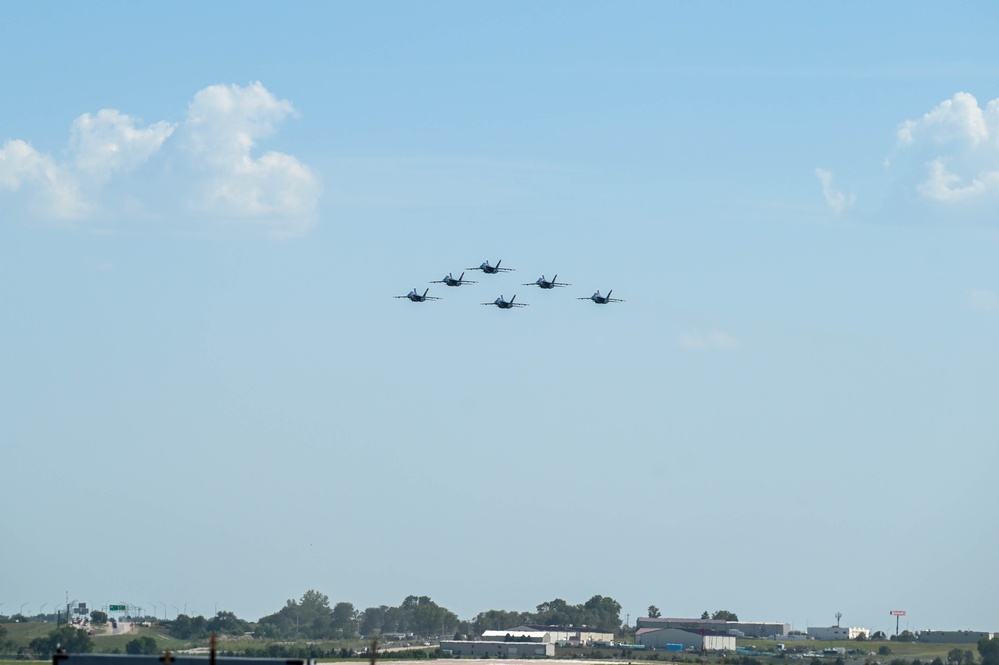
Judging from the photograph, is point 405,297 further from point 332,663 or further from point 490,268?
point 332,663

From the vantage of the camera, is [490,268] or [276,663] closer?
[276,663]

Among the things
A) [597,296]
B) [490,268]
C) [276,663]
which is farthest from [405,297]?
[276,663]

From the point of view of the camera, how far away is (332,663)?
196 meters

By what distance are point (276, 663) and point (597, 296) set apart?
102 m

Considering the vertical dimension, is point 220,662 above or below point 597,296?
below

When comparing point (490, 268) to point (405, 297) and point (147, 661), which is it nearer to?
point (405, 297)

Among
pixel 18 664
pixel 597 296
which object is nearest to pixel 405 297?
pixel 597 296

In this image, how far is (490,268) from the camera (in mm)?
170125

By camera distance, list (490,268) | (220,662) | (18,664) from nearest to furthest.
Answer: (220,662) < (490,268) < (18,664)

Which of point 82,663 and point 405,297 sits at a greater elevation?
point 405,297

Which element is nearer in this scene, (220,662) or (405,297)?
(220,662)

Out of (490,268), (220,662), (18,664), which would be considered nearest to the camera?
(220,662)

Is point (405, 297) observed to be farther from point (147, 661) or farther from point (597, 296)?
point (147, 661)

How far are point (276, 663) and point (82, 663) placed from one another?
9.69 metres
